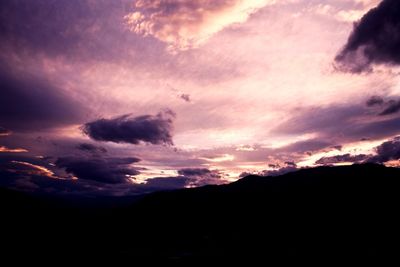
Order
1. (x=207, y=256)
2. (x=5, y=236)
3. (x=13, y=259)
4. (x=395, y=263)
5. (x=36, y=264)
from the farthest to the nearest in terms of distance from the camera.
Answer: (x=5, y=236) → (x=207, y=256) → (x=13, y=259) → (x=36, y=264) → (x=395, y=263)

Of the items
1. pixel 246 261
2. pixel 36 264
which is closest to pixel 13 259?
pixel 36 264

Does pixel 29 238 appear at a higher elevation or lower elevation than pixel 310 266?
higher

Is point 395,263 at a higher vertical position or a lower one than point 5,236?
lower

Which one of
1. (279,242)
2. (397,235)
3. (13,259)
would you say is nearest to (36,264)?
(13,259)

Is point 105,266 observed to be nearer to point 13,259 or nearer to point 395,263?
point 13,259

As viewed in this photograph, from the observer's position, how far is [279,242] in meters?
175

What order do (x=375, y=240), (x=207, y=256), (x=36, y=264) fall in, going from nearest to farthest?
(x=36, y=264) → (x=207, y=256) → (x=375, y=240)

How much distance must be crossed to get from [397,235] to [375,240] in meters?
26.8

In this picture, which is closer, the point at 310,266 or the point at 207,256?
the point at 310,266

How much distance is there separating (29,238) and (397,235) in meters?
220

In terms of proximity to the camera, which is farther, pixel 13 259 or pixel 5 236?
pixel 5 236

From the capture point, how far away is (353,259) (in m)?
→ 122

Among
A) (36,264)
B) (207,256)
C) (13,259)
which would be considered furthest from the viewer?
(207,256)

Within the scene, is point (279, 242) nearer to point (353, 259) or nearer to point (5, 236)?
point (353, 259)
